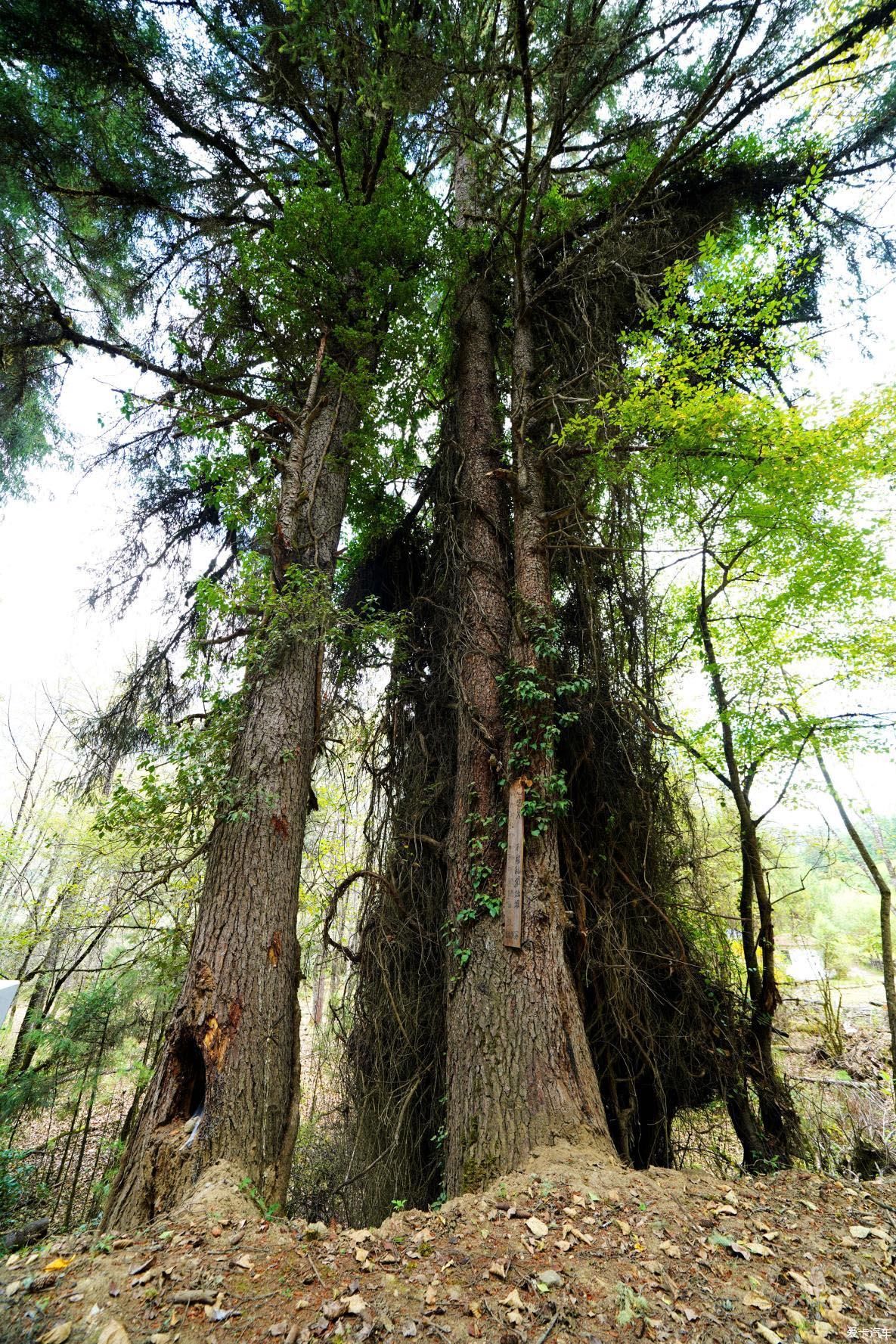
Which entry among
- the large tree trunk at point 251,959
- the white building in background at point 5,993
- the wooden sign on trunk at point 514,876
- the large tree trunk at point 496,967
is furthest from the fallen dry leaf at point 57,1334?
the wooden sign on trunk at point 514,876

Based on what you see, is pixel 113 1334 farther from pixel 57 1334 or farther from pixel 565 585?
pixel 565 585

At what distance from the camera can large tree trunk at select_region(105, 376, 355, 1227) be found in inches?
113

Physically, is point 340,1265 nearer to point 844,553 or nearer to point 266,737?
point 266,737

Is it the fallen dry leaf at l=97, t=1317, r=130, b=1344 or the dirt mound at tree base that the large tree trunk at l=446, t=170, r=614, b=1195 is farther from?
the fallen dry leaf at l=97, t=1317, r=130, b=1344

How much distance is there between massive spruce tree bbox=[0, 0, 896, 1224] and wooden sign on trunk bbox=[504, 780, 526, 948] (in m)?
0.06

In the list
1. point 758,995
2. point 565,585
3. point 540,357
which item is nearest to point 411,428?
point 540,357

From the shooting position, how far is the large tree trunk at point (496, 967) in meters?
3.27

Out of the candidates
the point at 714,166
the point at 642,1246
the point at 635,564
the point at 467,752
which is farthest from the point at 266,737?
the point at 714,166

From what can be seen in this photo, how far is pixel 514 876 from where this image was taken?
4.01 m

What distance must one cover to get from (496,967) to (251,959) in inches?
65.1

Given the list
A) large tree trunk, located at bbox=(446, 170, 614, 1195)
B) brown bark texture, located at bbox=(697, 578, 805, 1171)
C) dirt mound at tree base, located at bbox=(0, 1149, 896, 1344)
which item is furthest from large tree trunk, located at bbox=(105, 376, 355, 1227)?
brown bark texture, located at bbox=(697, 578, 805, 1171)

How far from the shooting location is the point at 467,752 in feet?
16.0

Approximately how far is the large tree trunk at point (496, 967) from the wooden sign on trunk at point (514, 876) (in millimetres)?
62

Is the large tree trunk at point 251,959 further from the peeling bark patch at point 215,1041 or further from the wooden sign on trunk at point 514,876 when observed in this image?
the wooden sign on trunk at point 514,876
